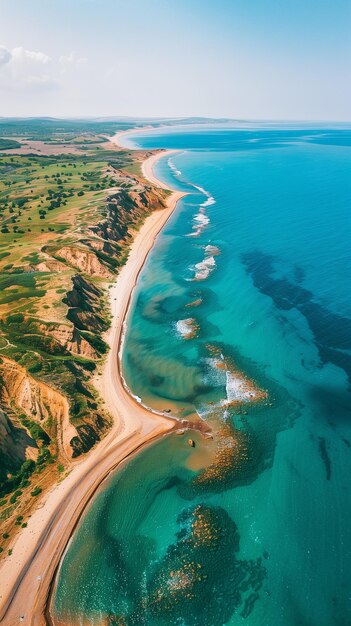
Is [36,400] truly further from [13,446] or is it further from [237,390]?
[237,390]

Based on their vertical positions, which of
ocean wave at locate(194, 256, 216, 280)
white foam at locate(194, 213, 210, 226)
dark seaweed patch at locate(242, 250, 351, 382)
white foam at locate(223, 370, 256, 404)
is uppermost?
white foam at locate(194, 213, 210, 226)

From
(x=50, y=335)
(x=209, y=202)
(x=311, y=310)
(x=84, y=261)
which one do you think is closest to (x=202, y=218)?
(x=209, y=202)

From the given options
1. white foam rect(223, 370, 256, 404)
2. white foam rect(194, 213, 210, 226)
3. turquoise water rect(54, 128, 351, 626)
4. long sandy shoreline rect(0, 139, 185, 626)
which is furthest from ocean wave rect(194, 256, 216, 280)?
white foam rect(223, 370, 256, 404)

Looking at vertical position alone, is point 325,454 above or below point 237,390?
above

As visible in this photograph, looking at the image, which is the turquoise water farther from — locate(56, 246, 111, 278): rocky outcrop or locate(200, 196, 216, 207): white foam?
locate(200, 196, 216, 207): white foam

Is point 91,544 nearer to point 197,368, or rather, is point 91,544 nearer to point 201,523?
point 201,523

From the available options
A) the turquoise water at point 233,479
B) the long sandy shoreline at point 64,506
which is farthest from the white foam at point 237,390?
the long sandy shoreline at point 64,506
